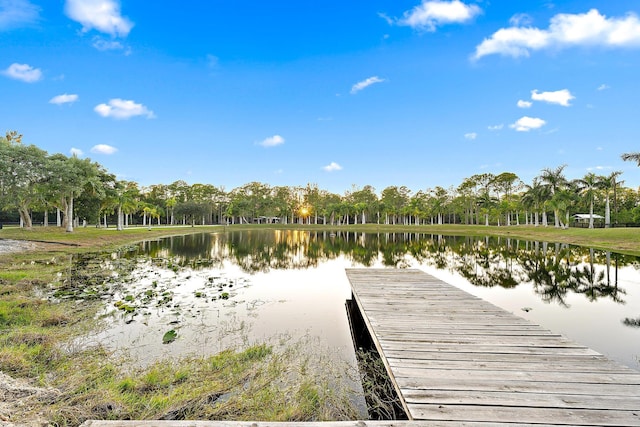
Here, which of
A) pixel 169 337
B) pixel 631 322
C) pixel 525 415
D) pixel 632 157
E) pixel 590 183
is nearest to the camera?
pixel 525 415

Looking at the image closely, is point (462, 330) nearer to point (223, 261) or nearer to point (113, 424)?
point (113, 424)

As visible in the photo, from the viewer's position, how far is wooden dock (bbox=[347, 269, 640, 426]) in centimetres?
336

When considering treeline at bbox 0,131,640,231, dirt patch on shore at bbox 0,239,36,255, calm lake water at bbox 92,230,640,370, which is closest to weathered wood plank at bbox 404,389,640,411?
calm lake water at bbox 92,230,640,370

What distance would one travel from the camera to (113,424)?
312 cm

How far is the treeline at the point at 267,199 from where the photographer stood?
2648 cm

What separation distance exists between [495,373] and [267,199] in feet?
280

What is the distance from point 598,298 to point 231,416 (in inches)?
510

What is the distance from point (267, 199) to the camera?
8769 cm

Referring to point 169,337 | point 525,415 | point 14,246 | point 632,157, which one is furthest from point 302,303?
point 632,157

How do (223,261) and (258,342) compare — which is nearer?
(258,342)

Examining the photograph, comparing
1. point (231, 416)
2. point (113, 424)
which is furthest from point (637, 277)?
point (113, 424)

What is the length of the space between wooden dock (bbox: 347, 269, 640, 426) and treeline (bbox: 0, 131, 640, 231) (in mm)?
31133

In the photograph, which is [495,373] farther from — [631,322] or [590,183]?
[590,183]

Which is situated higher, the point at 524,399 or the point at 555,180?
the point at 555,180
